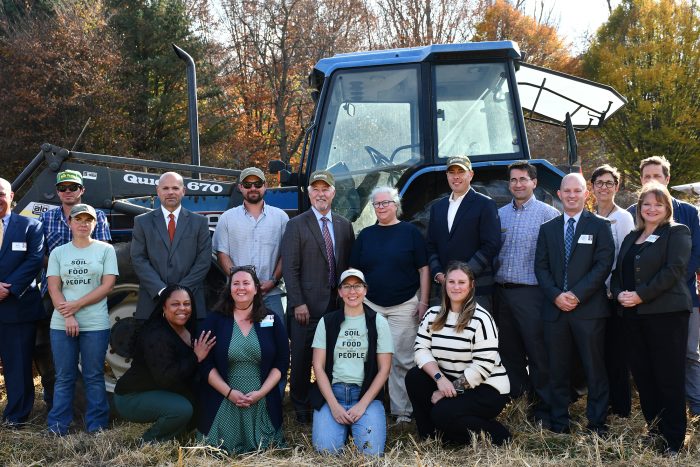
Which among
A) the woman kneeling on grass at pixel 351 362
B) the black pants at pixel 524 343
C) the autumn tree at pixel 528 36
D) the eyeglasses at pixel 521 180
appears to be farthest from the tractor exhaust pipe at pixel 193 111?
the autumn tree at pixel 528 36

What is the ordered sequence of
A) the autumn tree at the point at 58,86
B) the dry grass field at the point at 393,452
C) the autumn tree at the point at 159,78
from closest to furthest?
the dry grass field at the point at 393,452 → the autumn tree at the point at 58,86 → the autumn tree at the point at 159,78

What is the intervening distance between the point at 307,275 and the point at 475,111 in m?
1.76

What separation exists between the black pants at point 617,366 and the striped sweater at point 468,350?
0.74 meters

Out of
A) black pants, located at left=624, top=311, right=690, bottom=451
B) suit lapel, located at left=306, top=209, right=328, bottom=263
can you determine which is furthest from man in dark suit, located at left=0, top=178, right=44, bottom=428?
black pants, located at left=624, top=311, right=690, bottom=451

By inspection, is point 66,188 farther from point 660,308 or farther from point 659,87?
point 659,87

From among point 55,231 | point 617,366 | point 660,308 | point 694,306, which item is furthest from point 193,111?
point 694,306

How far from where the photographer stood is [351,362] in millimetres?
4320

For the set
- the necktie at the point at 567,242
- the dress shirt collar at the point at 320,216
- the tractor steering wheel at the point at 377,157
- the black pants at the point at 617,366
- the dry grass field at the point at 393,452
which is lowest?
the dry grass field at the point at 393,452

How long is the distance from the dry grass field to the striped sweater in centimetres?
38

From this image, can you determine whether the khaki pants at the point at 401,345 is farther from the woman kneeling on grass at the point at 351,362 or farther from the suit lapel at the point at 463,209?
the suit lapel at the point at 463,209

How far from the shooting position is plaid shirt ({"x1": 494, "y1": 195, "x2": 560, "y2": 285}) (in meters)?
4.67

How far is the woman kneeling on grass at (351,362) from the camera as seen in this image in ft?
13.8

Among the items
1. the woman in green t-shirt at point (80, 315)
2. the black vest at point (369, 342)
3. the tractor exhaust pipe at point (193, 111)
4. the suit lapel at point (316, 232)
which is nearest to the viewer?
the black vest at point (369, 342)

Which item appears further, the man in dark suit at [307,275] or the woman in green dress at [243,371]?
the man in dark suit at [307,275]
